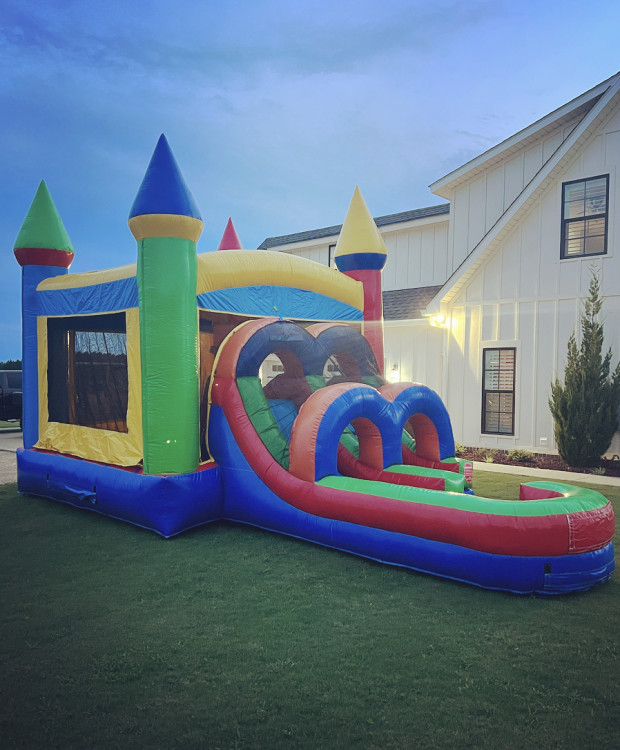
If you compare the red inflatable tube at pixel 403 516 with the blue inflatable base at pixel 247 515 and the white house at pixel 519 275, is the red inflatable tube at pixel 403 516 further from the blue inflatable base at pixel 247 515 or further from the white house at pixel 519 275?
the white house at pixel 519 275

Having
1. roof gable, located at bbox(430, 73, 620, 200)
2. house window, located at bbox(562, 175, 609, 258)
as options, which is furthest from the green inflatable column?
roof gable, located at bbox(430, 73, 620, 200)

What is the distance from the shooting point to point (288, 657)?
133 inches

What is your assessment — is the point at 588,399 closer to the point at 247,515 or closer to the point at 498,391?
the point at 498,391

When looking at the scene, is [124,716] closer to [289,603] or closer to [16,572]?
[289,603]

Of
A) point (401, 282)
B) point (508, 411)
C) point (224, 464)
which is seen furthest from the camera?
point (401, 282)

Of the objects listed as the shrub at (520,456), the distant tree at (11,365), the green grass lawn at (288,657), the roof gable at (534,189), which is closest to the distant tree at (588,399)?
the shrub at (520,456)

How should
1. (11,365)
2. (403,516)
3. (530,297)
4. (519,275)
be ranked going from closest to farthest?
(403,516) < (530,297) < (519,275) < (11,365)

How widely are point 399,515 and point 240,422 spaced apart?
2054mm

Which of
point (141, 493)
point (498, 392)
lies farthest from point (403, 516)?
point (498, 392)

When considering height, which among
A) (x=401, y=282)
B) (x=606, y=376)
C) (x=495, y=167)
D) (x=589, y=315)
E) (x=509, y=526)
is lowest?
(x=509, y=526)

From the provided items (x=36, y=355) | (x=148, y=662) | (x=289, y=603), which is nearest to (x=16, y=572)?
(x=148, y=662)

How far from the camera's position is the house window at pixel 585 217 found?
32.3 feet

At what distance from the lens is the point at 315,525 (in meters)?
5.32

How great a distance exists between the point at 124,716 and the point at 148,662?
49 cm
